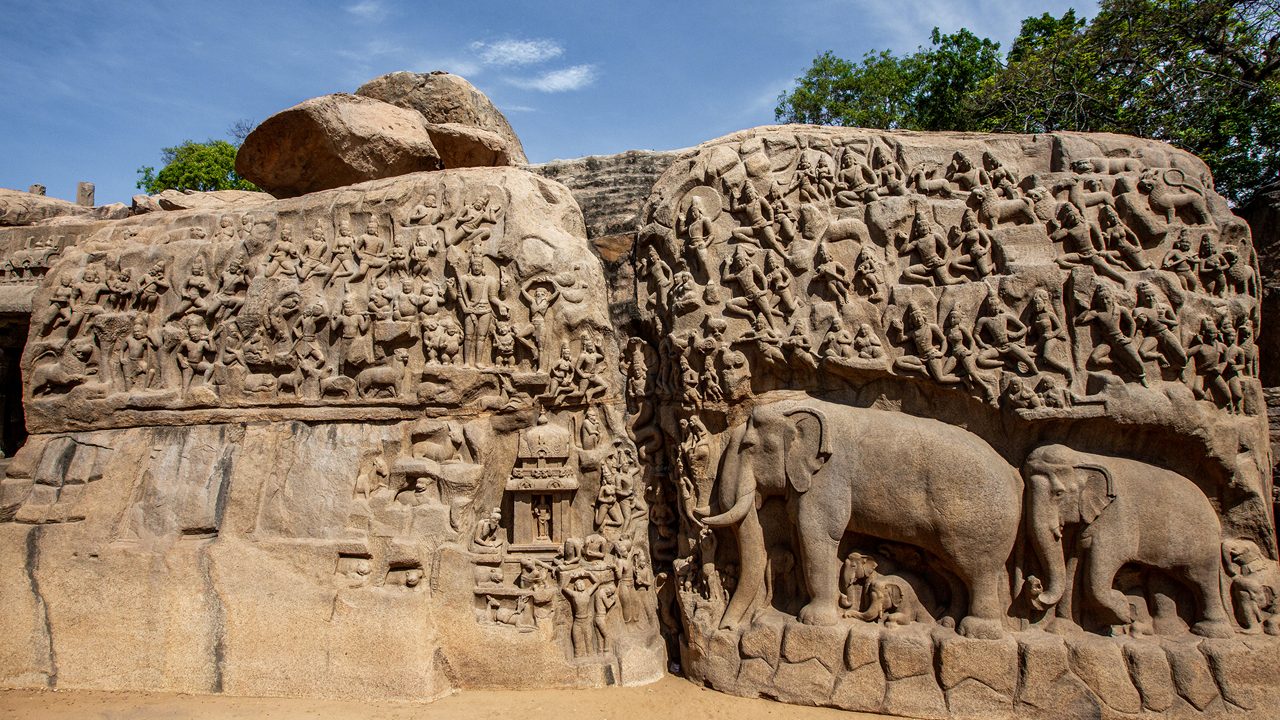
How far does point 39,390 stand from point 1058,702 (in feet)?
26.5

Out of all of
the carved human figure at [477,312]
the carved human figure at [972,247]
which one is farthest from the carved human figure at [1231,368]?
the carved human figure at [477,312]

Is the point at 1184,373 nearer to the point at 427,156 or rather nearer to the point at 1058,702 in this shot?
the point at 1058,702

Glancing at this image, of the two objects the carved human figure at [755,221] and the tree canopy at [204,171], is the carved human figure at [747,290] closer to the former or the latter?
the carved human figure at [755,221]

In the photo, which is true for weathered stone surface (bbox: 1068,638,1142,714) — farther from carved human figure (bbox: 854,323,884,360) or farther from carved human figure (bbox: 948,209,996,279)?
carved human figure (bbox: 948,209,996,279)

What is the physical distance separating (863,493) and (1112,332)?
6.24ft

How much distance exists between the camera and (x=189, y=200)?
854 cm

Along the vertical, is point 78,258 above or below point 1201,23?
below

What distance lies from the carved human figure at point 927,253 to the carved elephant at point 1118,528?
1369 mm

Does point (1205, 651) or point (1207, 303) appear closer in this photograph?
point (1205, 651)

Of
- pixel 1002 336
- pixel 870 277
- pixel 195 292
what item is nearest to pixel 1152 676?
pixel 1002 336

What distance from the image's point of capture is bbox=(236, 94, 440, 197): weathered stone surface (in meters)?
7.50

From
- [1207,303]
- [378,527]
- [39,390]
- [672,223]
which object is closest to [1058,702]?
[1207,303]

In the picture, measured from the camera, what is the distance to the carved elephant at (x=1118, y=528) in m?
4.78

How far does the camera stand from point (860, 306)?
5430 mm
